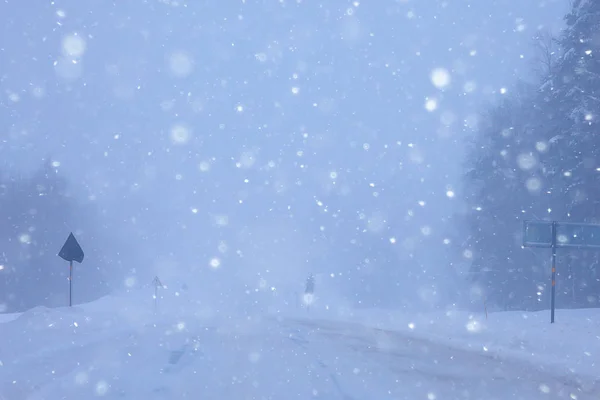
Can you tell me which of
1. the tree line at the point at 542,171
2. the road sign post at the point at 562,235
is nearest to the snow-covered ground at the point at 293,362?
Result: the road sign post at the point at 562,235

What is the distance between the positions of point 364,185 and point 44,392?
14434 cm

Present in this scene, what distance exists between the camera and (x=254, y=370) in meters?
13.1

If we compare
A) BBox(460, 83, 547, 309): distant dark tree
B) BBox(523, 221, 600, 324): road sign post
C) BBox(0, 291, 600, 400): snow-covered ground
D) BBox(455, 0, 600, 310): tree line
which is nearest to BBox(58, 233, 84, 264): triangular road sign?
BBox(0, 291, 600, 400): snow-covered ground

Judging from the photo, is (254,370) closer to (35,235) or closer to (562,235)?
(562,235)

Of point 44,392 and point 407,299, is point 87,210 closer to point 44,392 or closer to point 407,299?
point 407,299

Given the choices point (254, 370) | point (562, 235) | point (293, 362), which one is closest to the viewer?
point (254, 370)

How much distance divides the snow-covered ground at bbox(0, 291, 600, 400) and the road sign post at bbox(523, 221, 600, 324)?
262cm

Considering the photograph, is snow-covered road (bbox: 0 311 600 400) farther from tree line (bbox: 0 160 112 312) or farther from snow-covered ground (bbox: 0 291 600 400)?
tree line (bbox: 0 160 112 312)

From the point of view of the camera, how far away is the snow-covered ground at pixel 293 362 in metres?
10.9

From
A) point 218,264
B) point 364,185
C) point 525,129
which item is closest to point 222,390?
point 525,129

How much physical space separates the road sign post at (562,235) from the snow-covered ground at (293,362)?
2.62m

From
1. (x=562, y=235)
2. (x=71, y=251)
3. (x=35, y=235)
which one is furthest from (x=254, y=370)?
(x=35, y=235)

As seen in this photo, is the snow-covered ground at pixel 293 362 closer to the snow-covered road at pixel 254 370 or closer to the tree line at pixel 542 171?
the snow-covered road at pixel 254 370

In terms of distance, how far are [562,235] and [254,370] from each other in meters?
14.8
